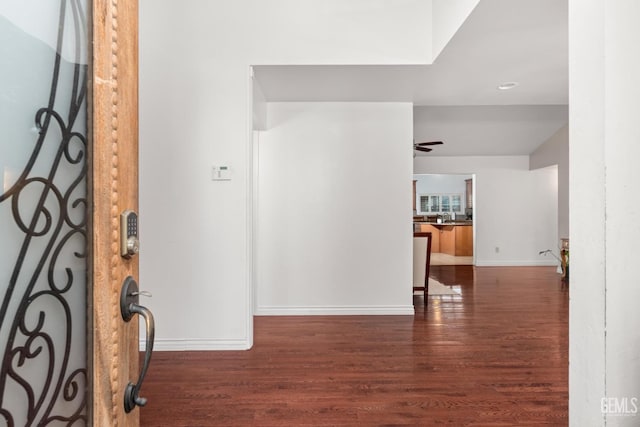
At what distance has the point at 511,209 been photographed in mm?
7293

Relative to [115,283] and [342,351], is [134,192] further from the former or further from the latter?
[342,351]

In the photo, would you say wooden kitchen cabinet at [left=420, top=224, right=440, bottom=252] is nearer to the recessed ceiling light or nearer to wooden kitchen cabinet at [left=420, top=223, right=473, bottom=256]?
wooden kitchen cabinet at [left=420, top=223, right=473, bottom=256]

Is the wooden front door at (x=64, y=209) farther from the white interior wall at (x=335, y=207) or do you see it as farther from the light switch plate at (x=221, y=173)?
the white interior wall at (x=335, y=207)

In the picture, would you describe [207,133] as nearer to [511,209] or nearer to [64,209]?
[64,209]

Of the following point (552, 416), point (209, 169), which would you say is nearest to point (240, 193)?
point (209, 169)

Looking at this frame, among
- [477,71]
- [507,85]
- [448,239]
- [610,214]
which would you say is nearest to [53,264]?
[610,214]

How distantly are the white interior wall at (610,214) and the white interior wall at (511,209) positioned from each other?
624 cm

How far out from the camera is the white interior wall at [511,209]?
721 cm

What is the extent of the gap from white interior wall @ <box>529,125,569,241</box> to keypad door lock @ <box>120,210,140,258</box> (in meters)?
7.13

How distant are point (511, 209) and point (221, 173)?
6413 mm

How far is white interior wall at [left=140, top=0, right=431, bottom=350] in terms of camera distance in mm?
2963

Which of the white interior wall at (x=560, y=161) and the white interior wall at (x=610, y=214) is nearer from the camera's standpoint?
the white interior wall at (x=610, y=214)

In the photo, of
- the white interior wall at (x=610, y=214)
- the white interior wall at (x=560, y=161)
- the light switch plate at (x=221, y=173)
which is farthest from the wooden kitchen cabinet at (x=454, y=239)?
the white interior wall at (x=610, y=214)

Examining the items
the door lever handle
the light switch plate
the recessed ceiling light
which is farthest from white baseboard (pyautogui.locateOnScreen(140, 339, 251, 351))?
the recessed ceiling light
